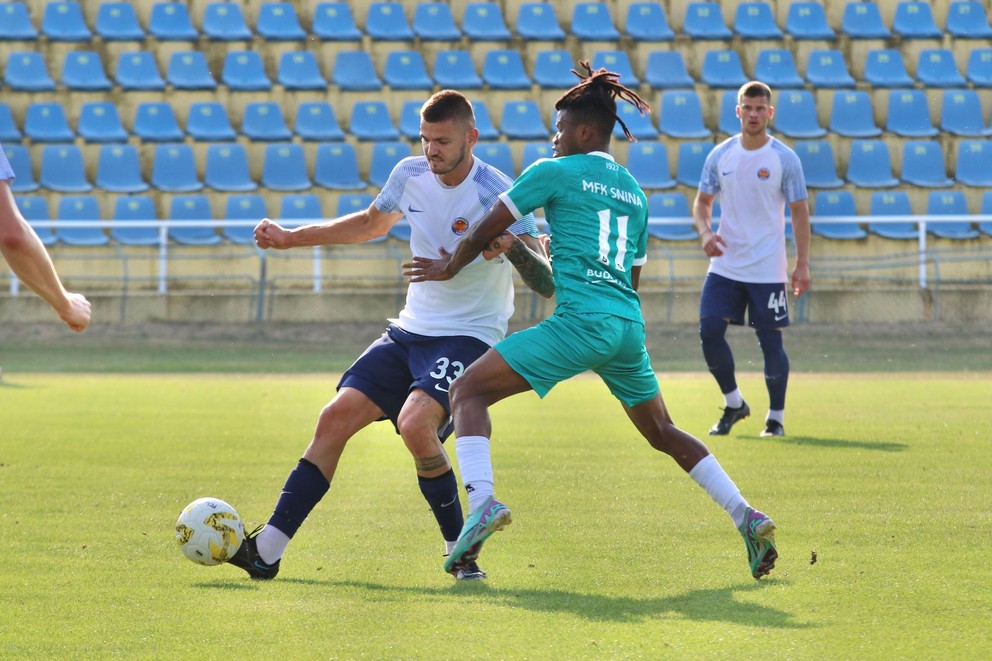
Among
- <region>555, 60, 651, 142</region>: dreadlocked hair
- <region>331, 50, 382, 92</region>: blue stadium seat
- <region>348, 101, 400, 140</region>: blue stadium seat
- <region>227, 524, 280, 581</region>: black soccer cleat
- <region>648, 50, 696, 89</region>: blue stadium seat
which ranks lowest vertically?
<region>227, 524, 280, 581</region>: black soccer cleat

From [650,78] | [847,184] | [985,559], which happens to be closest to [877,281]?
[847,184]

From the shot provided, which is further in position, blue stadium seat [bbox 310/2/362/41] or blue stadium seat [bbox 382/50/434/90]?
blue stadium seat [bbox 310/2/362/41]

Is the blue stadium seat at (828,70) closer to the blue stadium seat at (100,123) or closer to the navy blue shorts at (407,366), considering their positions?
the blue stadium seat at (100,123)

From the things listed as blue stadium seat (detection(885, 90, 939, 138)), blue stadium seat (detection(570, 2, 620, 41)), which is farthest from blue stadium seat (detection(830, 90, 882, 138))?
blue stadium seat (detection(570, 2, 620, 41))

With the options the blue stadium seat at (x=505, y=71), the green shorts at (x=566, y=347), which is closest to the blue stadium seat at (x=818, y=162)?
the blue stadium seat at (x=505, y=71)

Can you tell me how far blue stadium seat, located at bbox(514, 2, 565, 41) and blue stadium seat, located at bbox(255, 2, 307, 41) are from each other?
12.2 ft

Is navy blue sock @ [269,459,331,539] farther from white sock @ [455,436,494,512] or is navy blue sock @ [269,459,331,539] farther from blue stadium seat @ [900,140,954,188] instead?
blue stadium seat @ [900,140,954,188]

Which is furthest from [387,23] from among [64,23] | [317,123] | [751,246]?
[751,246]

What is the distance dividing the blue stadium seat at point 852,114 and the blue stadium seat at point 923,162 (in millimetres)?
625

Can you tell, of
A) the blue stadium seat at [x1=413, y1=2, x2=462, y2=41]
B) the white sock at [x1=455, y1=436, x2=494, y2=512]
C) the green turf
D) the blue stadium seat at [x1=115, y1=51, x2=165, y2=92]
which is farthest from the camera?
the blue stadium seat at [x1=413, y1=2, x2=462, y2=41]

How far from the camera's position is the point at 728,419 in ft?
33.8

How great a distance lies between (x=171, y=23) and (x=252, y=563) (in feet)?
63.1

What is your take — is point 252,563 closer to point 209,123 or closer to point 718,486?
point 718,486

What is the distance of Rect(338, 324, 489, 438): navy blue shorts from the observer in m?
5.62
